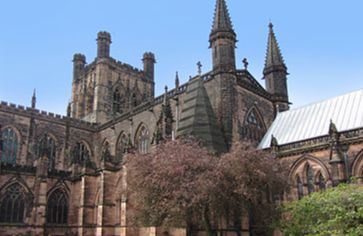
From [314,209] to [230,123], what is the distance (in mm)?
11061

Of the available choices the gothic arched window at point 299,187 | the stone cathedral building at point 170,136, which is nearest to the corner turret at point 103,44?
the stone cathedral building at point 170,136

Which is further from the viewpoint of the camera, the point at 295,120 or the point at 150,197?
the point at 295,120

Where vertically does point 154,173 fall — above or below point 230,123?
below

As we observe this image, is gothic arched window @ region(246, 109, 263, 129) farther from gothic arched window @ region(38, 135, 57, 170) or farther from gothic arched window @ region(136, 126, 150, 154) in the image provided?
gothic arched window @ region(38, 135, 57, 170)

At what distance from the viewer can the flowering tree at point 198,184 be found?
16.5 meters

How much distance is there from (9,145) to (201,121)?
20.5 metres

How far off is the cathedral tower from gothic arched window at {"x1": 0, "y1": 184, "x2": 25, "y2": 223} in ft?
75.7

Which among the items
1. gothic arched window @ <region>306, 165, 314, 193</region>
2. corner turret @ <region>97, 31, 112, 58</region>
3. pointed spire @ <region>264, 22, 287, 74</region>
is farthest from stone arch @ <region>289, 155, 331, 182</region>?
corner turret @ <region>97, 31, 112, 58</region>

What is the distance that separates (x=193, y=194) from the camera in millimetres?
16234

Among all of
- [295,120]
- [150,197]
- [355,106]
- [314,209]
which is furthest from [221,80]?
[314,209]

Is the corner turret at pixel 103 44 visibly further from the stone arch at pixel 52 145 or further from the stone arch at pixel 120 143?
the stone arch at pixel 120 143

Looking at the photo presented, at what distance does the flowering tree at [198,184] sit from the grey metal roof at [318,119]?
7743mm

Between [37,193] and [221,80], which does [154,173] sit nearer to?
[221,80]

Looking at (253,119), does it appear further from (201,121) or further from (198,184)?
(198,184)
